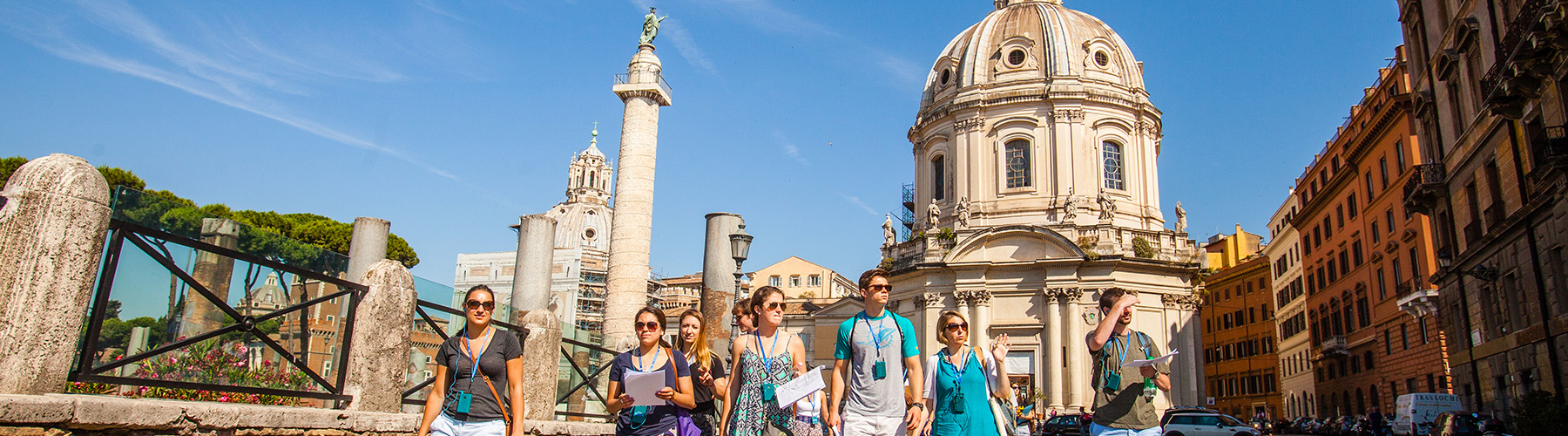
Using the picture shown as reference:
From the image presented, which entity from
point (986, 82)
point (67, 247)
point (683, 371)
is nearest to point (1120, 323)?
point (683, 371)

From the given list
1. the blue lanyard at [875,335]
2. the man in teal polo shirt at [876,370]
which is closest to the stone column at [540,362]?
the man in teal polo shirt at [876,370]

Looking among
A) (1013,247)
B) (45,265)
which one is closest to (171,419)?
(45,265)

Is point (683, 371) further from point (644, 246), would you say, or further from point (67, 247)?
point (644, 246)

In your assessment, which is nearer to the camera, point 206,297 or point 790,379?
point 790,379

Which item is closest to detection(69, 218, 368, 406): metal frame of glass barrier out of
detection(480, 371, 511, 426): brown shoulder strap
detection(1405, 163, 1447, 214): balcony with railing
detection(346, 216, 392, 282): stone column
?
detection(480, 371, 511, 426): brown shoulder strap

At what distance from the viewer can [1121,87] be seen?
39.6m

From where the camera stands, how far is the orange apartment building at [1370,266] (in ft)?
108

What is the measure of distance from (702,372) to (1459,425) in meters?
20.3

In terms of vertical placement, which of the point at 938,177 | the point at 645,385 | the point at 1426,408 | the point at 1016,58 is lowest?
the point at 645,385

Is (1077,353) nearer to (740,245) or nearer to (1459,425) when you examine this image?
(1459,425)

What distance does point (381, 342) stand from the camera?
8461 mm

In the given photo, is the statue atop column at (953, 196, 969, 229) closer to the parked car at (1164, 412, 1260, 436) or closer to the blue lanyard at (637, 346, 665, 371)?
the parked car at (1164, 412, 1260, 436)

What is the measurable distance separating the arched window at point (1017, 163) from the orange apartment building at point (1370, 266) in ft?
41.8

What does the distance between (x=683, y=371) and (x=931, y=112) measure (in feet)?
119
